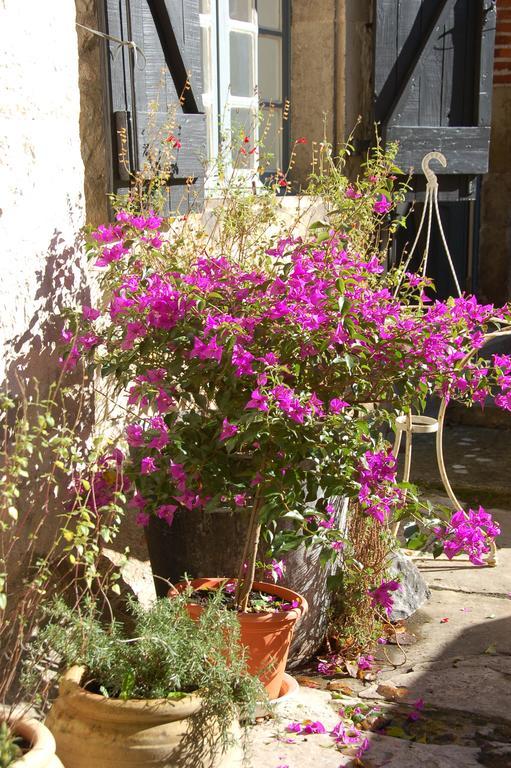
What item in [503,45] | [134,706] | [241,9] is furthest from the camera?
[503,45]

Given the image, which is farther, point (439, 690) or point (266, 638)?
point (439, 690)

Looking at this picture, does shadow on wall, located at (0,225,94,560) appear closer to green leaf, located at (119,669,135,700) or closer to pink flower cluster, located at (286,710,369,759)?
green leaf, located at (119,669,135,700)

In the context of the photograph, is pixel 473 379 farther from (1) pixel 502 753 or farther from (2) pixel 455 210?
(2) pixel 455 210

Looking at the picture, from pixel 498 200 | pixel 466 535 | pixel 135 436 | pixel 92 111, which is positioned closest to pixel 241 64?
pixel 92 111

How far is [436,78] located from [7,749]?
5.14 meters

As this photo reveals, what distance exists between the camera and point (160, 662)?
257cm

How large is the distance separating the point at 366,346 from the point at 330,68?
3224 mm

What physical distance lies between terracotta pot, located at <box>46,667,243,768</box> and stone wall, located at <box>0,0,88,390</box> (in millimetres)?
1045

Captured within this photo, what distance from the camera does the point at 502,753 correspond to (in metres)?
3.00

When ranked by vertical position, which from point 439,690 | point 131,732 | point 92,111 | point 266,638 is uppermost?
point 92,111

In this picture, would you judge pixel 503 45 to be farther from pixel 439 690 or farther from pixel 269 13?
pixel 439 690

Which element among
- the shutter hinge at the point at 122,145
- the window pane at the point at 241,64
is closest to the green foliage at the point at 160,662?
the shutter hinge at the point at 122,145

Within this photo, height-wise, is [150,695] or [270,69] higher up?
[270,69]

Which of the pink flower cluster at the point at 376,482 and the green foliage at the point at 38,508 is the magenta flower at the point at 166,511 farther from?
the pink flower cluster at the point at 376,482
